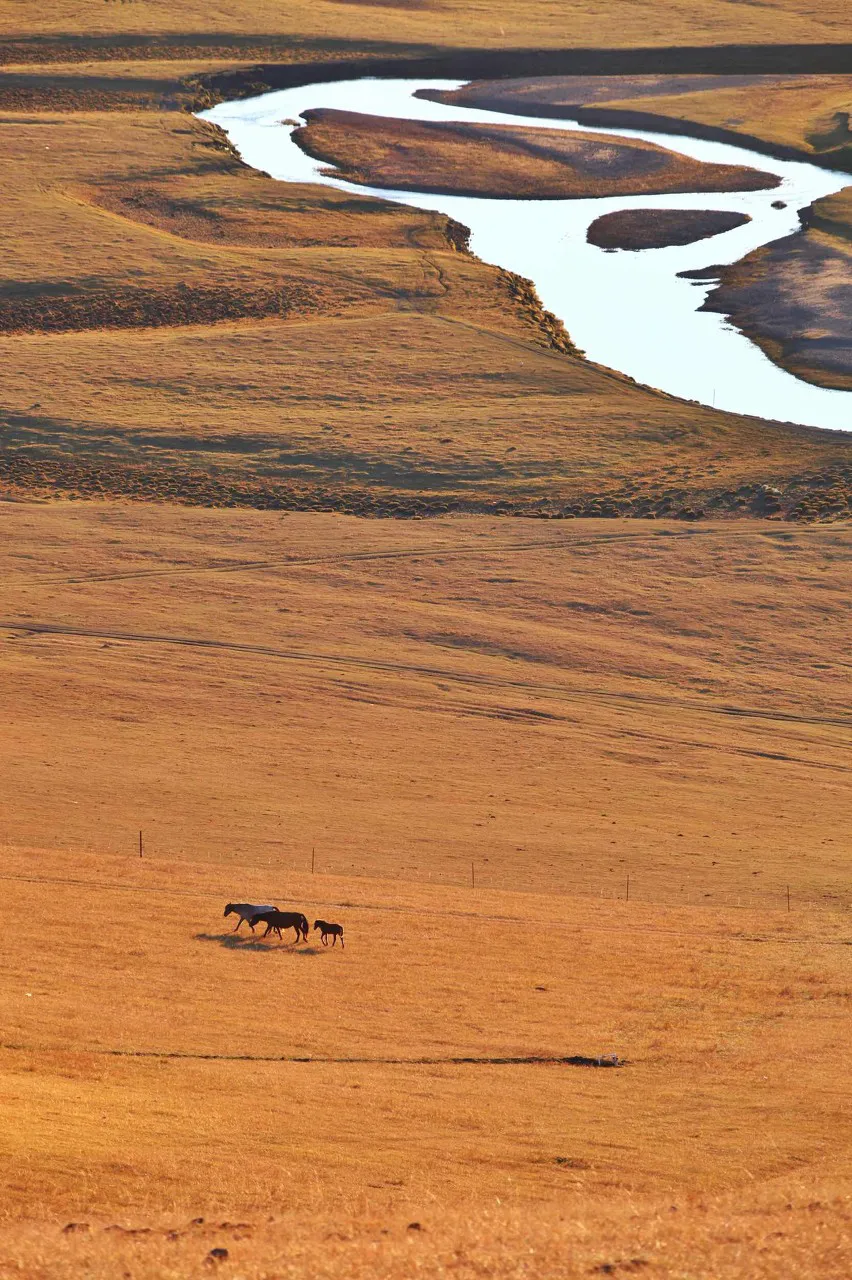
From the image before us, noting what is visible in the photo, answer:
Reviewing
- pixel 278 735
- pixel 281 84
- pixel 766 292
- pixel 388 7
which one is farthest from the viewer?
pixel 388 7

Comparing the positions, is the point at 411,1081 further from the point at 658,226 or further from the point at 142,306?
the point at 658,226

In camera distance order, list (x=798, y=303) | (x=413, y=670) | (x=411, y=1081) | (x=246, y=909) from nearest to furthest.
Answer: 1. (x=411, y=1081)
2. (x=246, y=909)
3. (x=413, y=670)
4. (x=798, y=303)

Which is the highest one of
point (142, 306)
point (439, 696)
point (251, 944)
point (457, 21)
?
point (457, 21)

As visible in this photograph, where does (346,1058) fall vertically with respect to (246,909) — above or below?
above

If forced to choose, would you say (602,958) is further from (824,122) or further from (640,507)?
(824,122)

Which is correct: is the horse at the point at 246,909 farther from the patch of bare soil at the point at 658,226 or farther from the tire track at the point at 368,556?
the patch of bare soil at the point at 658,226

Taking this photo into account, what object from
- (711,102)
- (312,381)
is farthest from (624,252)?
(312,381)

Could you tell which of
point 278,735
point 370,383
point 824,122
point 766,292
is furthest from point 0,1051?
point 824,122
